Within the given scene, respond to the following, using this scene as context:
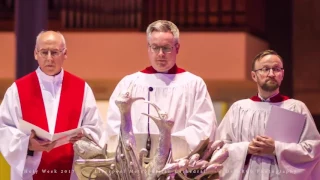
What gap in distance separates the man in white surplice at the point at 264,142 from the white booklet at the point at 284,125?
44 mm

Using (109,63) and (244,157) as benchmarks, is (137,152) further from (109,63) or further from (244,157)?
(109,63)

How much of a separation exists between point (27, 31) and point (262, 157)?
3624 mm

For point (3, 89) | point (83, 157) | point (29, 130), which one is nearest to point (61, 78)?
point (29, 130)

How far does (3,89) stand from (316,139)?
252 inches

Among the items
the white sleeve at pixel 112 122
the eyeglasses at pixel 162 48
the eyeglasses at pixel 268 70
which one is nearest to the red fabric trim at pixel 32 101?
the white sleeve at pixel 112 122

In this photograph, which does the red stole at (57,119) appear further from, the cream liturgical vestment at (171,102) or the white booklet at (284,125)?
the white booklet at (284,125)

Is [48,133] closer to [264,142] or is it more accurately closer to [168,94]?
[168,94]

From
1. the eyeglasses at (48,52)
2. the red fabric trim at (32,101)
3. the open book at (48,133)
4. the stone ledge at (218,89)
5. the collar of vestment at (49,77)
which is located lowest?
the stone ledge at (218,89)

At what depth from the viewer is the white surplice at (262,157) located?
5.58 metres

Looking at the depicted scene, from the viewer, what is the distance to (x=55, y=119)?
5848 mm

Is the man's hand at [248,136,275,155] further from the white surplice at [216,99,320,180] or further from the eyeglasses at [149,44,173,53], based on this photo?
the eyeglasses at [149,44,173,53]

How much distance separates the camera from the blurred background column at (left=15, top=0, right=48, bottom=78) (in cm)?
857

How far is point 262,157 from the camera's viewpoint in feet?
18.6

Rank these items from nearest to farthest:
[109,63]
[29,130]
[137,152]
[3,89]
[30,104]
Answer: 1. [137,152]
2. [29,130]
3. [30,104]
4. [109,63]
5. [3,89]
